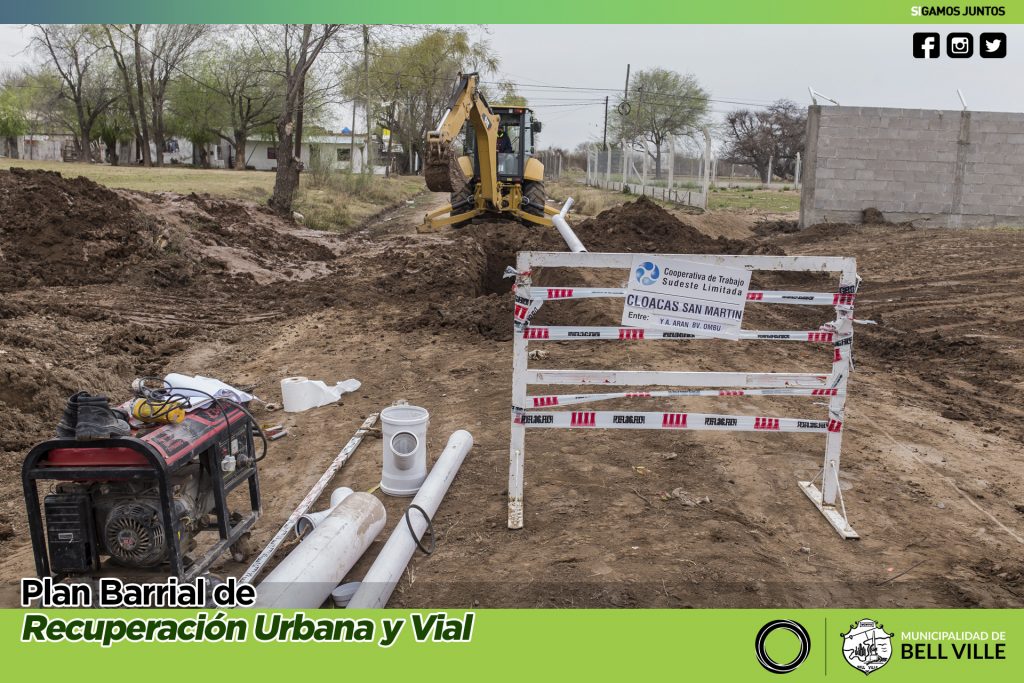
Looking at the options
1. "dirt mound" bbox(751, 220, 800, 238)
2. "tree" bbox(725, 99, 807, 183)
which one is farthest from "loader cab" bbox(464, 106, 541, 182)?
"tree" bbox(725, 99, 807, 183)

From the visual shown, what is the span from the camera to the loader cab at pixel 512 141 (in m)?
19.2

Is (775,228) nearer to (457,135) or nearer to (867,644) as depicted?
(457,135)

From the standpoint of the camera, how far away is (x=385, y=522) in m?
4.65

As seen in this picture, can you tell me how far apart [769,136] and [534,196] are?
55.8m

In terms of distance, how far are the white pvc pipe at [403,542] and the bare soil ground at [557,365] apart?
0.35ft

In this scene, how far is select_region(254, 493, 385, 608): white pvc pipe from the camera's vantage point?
364cm

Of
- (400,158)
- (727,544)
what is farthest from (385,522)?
(400,158)

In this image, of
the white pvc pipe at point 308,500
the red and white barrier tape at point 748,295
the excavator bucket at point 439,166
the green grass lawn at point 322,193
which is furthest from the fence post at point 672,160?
the red and white barrier tape at point 748,295

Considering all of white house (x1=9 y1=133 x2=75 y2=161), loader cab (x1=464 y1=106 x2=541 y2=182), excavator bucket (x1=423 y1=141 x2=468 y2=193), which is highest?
white house (x1=9 y1=133 x2=75 y2=161)

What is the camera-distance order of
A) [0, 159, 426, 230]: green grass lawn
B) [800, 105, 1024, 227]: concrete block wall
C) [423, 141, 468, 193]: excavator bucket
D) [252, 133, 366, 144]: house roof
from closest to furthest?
[423, 141, 468, 193]: excavator bucket → [800, 105, 1024, 227]: concrete block wall → [0, 159, 426, 230]: green grass lawn → [252, 133, 366, 144]: house roof

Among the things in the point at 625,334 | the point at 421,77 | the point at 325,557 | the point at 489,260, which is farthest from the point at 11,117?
the point at 625,334

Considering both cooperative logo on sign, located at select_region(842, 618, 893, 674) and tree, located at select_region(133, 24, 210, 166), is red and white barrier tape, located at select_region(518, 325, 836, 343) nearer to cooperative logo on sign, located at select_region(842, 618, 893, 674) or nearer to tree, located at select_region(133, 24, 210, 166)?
cooperative logo on sign, located at select_region(842, 618, 893, 674)

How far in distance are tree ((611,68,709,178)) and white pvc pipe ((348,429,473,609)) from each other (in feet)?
193

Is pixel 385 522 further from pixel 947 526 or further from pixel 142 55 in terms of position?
pixel 142 55
